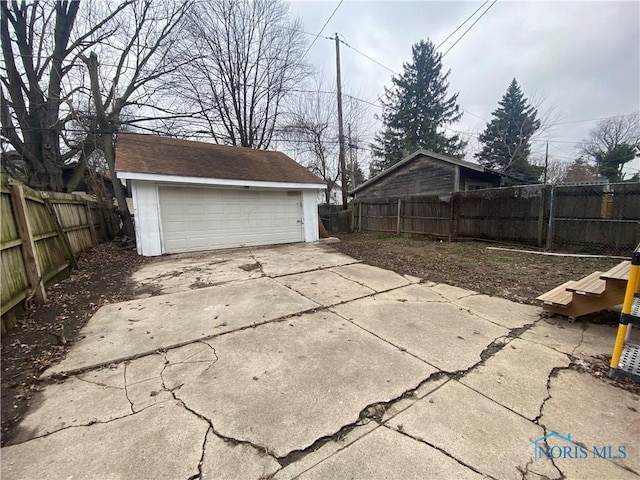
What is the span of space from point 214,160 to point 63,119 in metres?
6.25

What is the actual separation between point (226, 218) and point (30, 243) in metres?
5.39

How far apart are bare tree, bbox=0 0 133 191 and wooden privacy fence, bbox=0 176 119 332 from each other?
5789 millimetres

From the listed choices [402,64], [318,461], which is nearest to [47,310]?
[318,461]

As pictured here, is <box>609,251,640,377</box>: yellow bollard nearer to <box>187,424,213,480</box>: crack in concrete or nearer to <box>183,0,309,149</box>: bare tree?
<box>187,424,213,480</box>: crack in concrete

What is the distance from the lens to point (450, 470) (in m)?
1.42

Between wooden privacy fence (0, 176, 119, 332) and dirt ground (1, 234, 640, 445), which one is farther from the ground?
wooden privacy fence (0, 176, 119, 332)

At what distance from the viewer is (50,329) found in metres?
3.14

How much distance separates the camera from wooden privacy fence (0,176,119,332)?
3105 mm

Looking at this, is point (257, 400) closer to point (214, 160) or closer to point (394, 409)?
point (394, 409)

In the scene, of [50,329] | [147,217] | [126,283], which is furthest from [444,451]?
[147,217]

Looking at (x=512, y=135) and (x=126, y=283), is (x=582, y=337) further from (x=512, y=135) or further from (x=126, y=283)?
(x=512, y=135)

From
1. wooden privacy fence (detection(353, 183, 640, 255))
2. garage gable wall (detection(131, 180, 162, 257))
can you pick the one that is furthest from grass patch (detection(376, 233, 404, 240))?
garage gable wall (detection(131, 180, 162, 257))

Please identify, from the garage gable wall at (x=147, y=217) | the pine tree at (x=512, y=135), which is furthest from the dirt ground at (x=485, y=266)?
the pine tree at (x=512, y=135)

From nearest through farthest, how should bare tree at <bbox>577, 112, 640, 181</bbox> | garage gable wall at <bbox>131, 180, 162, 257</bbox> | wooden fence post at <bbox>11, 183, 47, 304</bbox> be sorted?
1. wooden fence post at <bbox>11, 183, 47, 304</bbox>
2. garage gable wall at <bbox>131, 180, 162, 257</bbox>
3. bare tree at <bbox>577, 112, 640, 181</bbox>
